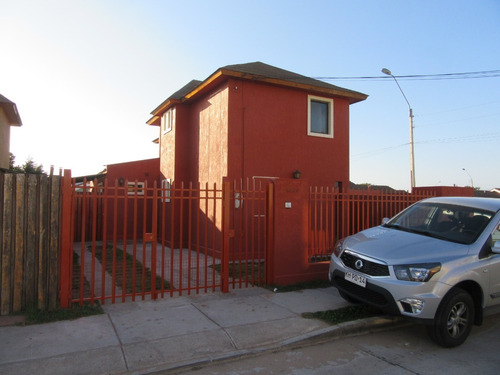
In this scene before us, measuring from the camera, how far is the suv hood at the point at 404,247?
4.66 meters

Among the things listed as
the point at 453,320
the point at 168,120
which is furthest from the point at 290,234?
the point at 168,120

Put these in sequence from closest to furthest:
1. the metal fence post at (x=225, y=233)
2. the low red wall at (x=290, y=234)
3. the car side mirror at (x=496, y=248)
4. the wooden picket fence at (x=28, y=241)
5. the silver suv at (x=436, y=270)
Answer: the silver suv at (x=436, y=270), the car side mirror at (x=496, y=248), the wooden picket fence at (x=28, y=241), the metal fence post at (x=225, y=233), the low red wall at (x=290, y=234)

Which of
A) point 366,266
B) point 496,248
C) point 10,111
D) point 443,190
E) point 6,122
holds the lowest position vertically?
point 366,266

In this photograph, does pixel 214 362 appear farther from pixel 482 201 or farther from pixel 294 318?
pixel 482 201

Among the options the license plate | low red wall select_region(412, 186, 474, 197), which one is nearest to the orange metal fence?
low red wall select_region(412, 186, 474, 197)

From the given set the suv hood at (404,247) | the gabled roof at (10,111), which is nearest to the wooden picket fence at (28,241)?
the suv hood at (404,247)

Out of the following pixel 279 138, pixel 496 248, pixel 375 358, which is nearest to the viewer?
pixel 375 358

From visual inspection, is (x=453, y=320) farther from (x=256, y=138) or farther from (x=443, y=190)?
(x=256, y=138)

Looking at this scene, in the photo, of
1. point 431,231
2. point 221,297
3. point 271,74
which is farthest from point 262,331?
point 271,74

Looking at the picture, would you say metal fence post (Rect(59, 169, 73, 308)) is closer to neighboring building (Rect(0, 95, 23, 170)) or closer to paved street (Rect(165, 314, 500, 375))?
paved street (Rect(165, 314, 500, 375))

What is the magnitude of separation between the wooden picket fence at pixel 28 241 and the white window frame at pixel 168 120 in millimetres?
9115

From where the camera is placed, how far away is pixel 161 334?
4.65 meters

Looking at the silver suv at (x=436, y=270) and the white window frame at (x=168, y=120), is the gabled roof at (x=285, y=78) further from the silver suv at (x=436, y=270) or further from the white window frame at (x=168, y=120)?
the silver suv at (x=436, y=270)

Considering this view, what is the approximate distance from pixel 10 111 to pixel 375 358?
61.2ft
